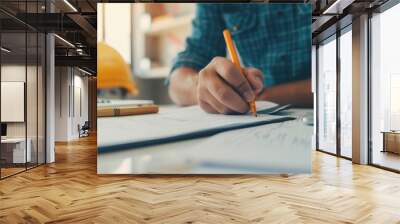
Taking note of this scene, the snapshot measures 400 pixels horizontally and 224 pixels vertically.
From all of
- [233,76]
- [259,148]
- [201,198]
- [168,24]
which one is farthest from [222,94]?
[201,198]

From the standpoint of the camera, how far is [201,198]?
4547 millimetres

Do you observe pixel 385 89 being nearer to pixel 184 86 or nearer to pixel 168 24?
pixel 184 86

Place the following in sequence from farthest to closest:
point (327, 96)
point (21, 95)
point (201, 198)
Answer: point (327, 96), point (21, 95), point (201, 198)

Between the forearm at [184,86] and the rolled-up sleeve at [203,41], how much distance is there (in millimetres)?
91

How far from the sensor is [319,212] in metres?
3.89

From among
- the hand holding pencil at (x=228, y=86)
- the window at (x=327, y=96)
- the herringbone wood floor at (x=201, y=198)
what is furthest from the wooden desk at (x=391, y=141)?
the hand holding pencil at (x=228, y=86)

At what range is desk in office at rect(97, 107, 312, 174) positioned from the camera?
579 cm

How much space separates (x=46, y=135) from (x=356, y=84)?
641cm

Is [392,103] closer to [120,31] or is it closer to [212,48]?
[212,48]

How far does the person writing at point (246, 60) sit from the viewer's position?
5.84 metres

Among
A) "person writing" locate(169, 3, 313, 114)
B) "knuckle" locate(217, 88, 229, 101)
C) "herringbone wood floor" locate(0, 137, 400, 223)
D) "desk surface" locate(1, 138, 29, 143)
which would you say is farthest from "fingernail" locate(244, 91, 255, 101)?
"desk surface" locate(1, 138, 29, 143)

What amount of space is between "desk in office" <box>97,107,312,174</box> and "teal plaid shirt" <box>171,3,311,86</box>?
733 mm

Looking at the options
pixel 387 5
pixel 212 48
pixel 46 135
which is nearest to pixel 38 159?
pixel 46 135

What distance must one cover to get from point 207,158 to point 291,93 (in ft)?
5.38
